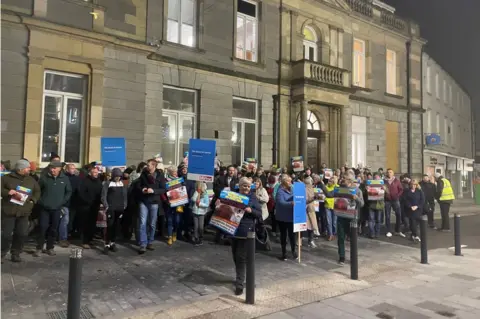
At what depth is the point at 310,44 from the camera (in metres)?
17.9

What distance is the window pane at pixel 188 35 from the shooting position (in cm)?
1390

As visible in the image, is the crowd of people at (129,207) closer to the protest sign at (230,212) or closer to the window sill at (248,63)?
the protest sign at (230,212)

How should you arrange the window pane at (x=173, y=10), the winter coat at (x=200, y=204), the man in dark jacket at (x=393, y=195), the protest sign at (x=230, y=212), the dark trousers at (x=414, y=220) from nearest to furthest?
the protest sign at (x=230, y=212) < the winter coat at (x=200, y=204) < the dark trousers at (x=414, y=220) < the man in dark jacket at (x=393, y=195) < the window pane at (x=173, y=10)

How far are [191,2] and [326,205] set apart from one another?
9611 mm

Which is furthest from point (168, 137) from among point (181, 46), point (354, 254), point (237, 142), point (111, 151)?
point (354, 254)

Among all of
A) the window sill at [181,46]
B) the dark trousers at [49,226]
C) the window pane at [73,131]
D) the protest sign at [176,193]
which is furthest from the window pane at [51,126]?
the protest sign at [176,193]

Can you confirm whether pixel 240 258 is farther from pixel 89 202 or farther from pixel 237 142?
pixel 237 142

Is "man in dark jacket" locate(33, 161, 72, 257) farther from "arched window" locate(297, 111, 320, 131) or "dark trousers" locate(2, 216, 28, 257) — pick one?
"arched window" locate(297, 111, 320, 131)

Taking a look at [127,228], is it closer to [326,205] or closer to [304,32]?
[326,205]

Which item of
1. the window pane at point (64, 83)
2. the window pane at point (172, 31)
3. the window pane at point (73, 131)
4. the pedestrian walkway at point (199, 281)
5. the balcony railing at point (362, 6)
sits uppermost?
the balcony railing at point (362, 6)

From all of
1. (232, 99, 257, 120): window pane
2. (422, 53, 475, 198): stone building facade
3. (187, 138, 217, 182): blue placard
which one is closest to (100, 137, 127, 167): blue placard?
(187, 138, 217, 182): blue placard

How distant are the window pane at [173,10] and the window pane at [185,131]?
389 cm

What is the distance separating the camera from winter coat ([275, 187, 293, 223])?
301 inches

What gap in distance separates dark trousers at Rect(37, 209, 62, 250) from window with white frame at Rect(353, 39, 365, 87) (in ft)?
55.1
